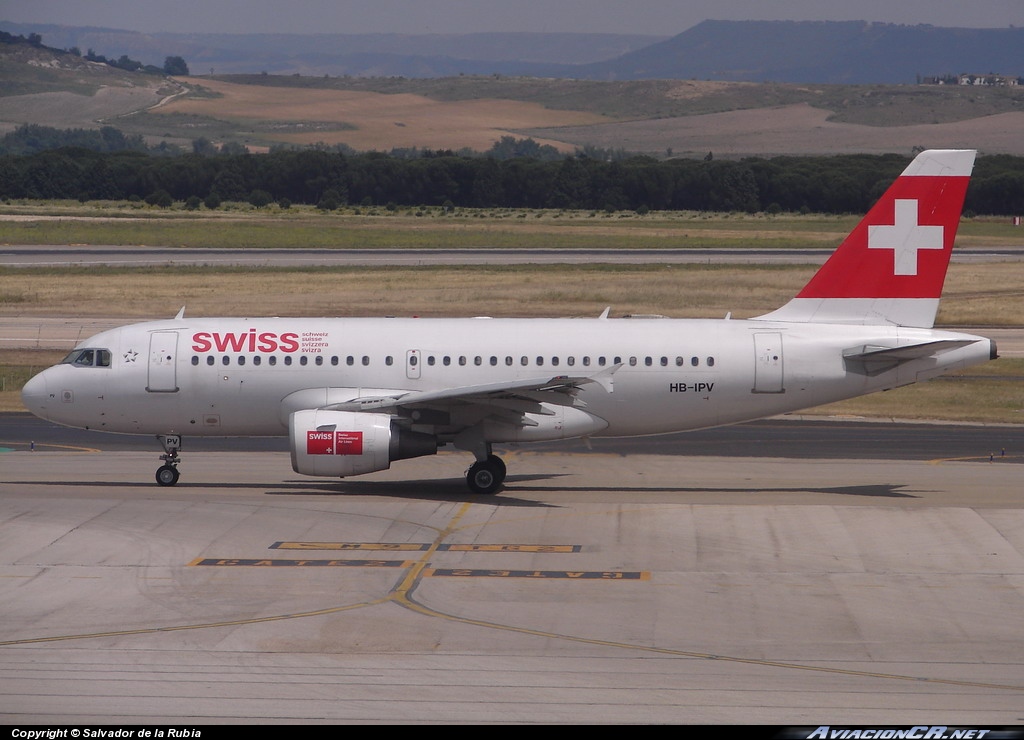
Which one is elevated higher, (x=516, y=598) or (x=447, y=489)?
(x=516, y=598)

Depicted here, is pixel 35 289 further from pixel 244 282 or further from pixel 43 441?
pixel 43 441

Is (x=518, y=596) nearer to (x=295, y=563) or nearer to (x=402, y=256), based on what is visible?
(x=295, y=563)

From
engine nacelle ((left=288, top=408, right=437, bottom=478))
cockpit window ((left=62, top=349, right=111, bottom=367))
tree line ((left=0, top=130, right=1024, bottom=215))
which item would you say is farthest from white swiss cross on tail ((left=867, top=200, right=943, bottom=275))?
tree line ((left=0, top=130, right=1024, bottom=215))

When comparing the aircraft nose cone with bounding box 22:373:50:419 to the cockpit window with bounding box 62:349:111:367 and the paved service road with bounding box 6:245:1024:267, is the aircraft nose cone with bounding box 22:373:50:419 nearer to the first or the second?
the cockpit window with bounding box 62:349:111:367

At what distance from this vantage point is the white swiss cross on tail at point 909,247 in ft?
99.6

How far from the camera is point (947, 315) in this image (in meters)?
62.8

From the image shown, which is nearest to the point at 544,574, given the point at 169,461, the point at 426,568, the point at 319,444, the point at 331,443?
the point at 426,568

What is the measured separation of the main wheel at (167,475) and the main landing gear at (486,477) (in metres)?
6.86

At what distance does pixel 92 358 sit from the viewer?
30344mm

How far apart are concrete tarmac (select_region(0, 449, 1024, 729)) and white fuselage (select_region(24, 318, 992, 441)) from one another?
1.75 meters

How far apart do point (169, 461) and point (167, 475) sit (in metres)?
0.41

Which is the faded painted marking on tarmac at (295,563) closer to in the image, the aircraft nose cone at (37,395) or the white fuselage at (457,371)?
the white fuselage at (457,371)

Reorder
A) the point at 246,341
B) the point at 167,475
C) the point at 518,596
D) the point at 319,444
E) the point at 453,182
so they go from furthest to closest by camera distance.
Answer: the point at 453,182
the point at 246,341
the point at 167,475
the point at 319,444
the point at 518,596

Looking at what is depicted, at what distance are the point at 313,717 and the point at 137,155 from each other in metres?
160
